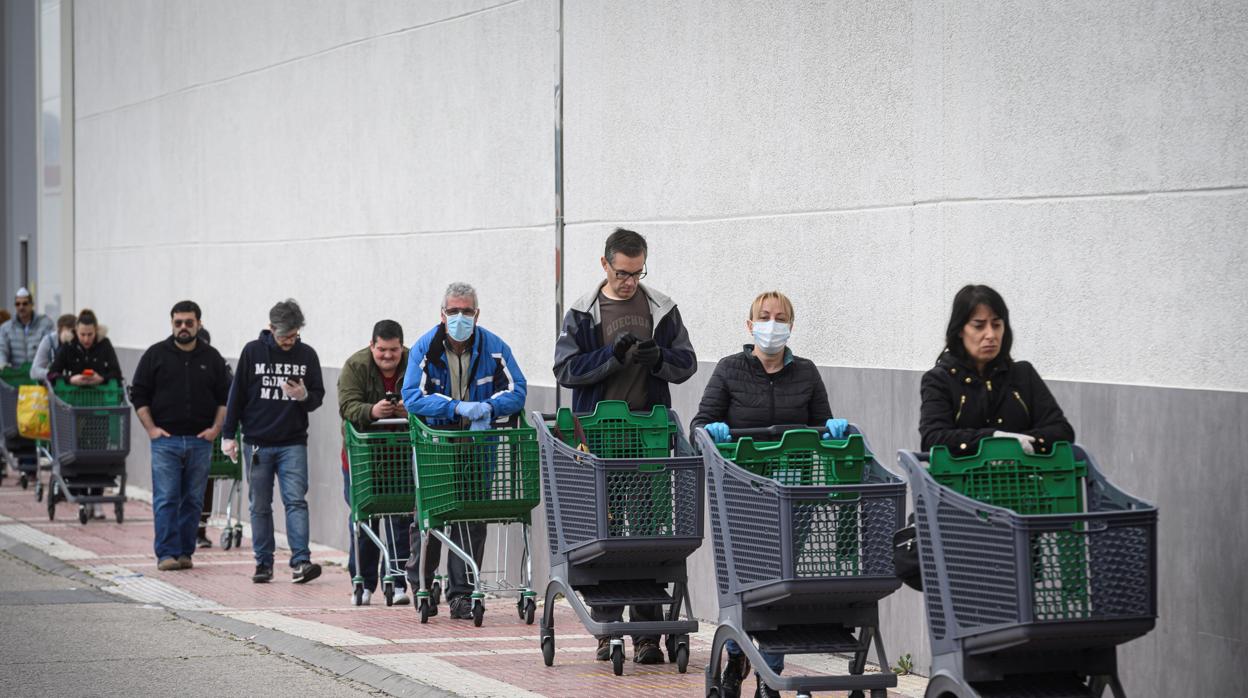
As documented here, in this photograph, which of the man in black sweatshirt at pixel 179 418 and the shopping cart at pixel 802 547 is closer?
the shopping cart at pixel 802 547

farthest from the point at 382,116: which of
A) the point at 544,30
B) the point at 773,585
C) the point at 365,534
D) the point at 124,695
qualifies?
the point at 773,585

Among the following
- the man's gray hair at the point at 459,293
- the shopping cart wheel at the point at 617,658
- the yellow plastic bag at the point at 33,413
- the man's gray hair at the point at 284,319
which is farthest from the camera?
the yellow plastic bag at the point at 33,413

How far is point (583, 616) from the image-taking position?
9453 millimetres

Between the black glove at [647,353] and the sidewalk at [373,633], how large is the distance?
5.41 ft

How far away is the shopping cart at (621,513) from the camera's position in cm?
907

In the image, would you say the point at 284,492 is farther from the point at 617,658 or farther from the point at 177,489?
the point at 617,658

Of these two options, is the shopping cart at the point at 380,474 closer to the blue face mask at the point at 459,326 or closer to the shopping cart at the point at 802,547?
the blue face mask at the point at 459,326

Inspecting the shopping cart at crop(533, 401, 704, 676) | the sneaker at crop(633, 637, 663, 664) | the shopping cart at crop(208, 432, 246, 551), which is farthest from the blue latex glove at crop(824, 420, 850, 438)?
the shopping cart at crop(208, 432, 246, 551)

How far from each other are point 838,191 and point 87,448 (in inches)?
380

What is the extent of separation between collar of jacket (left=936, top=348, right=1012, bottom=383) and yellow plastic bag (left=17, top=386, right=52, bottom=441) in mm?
14069

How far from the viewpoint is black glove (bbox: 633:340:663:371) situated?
9703mm

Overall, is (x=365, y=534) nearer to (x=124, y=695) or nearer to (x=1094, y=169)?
(x=124, y=695)

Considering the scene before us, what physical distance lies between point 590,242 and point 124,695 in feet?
16.8

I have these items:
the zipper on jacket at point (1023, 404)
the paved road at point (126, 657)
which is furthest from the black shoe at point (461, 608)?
the zipper on jacket at point (1023, 404)
